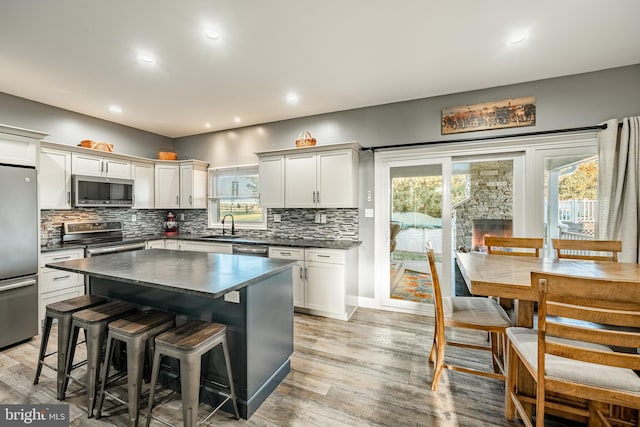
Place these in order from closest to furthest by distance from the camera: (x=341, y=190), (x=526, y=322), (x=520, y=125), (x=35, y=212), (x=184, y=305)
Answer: (x=526, y=322) < (x=184, y=305) < (x=35, y=212) < (x=520, y=125) < (x=341, y=190)

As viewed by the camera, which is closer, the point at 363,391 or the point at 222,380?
the point at 222,380

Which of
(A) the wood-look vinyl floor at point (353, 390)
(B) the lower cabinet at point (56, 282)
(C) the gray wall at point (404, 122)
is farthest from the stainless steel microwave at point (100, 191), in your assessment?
(A) the wood-look vinyl floor at point (353, 390)

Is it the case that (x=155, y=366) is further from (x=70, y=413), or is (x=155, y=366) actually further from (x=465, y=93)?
(x=465, y=93)

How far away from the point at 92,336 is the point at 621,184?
4.63m

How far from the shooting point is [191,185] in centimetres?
466

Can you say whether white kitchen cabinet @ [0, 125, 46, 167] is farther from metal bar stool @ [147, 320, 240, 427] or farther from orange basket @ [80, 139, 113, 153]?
metal bar stool @ [147, 320, 240, 427]

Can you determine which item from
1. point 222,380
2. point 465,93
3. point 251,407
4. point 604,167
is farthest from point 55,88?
point 604,167

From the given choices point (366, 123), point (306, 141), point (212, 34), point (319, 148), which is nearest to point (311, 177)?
point (319, 148)

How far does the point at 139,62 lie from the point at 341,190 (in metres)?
2.54

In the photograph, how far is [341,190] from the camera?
3.58 m

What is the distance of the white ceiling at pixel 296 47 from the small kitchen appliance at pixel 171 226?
2170 mm

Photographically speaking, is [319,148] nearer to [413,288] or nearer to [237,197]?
[237,197]

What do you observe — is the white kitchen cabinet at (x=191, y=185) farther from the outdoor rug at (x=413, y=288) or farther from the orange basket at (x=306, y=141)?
the outdoor rug at (x=413, y=288)

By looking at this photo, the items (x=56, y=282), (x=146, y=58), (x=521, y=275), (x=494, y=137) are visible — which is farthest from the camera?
(x=56, y=282)
